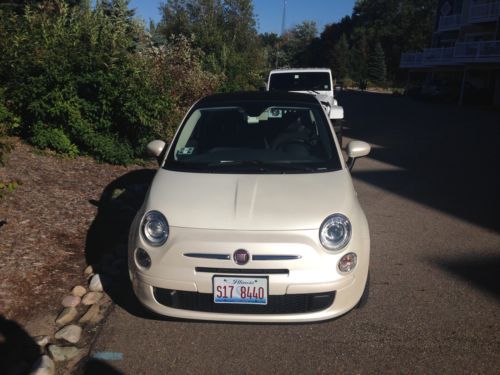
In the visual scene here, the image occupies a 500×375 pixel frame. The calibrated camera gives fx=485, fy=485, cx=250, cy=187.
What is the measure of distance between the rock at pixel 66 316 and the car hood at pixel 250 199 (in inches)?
42.0

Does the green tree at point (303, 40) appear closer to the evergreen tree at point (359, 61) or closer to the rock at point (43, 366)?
the evergreen tree at point (359, 61)

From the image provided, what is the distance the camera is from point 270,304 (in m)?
3.26

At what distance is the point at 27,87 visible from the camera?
7523 mm

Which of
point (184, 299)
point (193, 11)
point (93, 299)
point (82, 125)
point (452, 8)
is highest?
point (452, 8)

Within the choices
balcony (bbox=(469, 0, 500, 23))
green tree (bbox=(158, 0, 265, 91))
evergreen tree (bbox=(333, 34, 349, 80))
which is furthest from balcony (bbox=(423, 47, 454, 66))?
evergreen tree (bbox=(333, 34, 349, 80))

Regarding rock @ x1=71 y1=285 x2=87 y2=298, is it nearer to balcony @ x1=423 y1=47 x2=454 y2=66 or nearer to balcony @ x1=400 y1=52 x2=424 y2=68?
balcony @ x1=423 y1=47 x2=454 y2=66

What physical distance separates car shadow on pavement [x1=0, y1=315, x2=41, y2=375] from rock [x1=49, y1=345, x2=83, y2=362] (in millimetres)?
101

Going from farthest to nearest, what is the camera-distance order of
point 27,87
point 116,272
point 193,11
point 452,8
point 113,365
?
point 452,8, point 193,11, point 27,87, point 116,272, point 113,365

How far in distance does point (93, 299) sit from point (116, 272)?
0.55 meters

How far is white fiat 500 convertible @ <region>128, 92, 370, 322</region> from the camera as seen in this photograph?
10.5 feet

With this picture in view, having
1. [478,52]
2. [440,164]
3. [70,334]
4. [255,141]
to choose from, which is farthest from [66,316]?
[478,52]

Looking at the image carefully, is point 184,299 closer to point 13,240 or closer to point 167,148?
point 167,148

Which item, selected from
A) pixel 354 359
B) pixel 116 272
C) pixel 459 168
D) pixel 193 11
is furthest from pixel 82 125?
pixel 193 11

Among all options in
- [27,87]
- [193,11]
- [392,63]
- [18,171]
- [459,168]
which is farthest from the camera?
[392,63]
